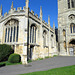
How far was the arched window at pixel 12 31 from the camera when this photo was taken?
1303cm

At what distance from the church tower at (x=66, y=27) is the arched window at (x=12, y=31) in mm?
16088

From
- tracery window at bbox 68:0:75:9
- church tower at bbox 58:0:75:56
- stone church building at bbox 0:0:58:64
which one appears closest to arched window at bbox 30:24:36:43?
stone church building at bbox 0:0:58:64

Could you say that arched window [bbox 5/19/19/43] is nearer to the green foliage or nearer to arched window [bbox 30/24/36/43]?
the green foliage

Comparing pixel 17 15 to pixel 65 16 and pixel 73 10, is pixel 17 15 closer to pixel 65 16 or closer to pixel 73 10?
pixel 65 16

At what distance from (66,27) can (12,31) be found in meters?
17.5

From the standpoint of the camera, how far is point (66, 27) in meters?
23.7

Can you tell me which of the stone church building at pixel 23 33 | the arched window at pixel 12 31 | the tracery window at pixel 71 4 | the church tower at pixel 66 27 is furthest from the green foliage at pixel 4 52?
the tracery window at pixel 71 4

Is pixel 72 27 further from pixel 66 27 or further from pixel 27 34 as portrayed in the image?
pixel 27 34

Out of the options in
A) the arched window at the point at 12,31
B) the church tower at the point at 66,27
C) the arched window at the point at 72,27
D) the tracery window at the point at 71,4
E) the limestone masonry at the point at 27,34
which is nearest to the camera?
the limestone masonry at the point at 27,34

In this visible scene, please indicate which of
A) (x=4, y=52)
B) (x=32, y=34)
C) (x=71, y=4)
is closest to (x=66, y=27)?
(x=71, y=4)

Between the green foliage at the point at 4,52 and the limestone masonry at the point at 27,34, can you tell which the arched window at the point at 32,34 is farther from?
the green foliage at the point at 4,52

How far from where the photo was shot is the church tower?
2235 cm

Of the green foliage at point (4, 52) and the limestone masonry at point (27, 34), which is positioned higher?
the limestone masonry at point (27, 34)

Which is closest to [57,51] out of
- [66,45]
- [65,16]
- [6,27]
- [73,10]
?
[66,45]
